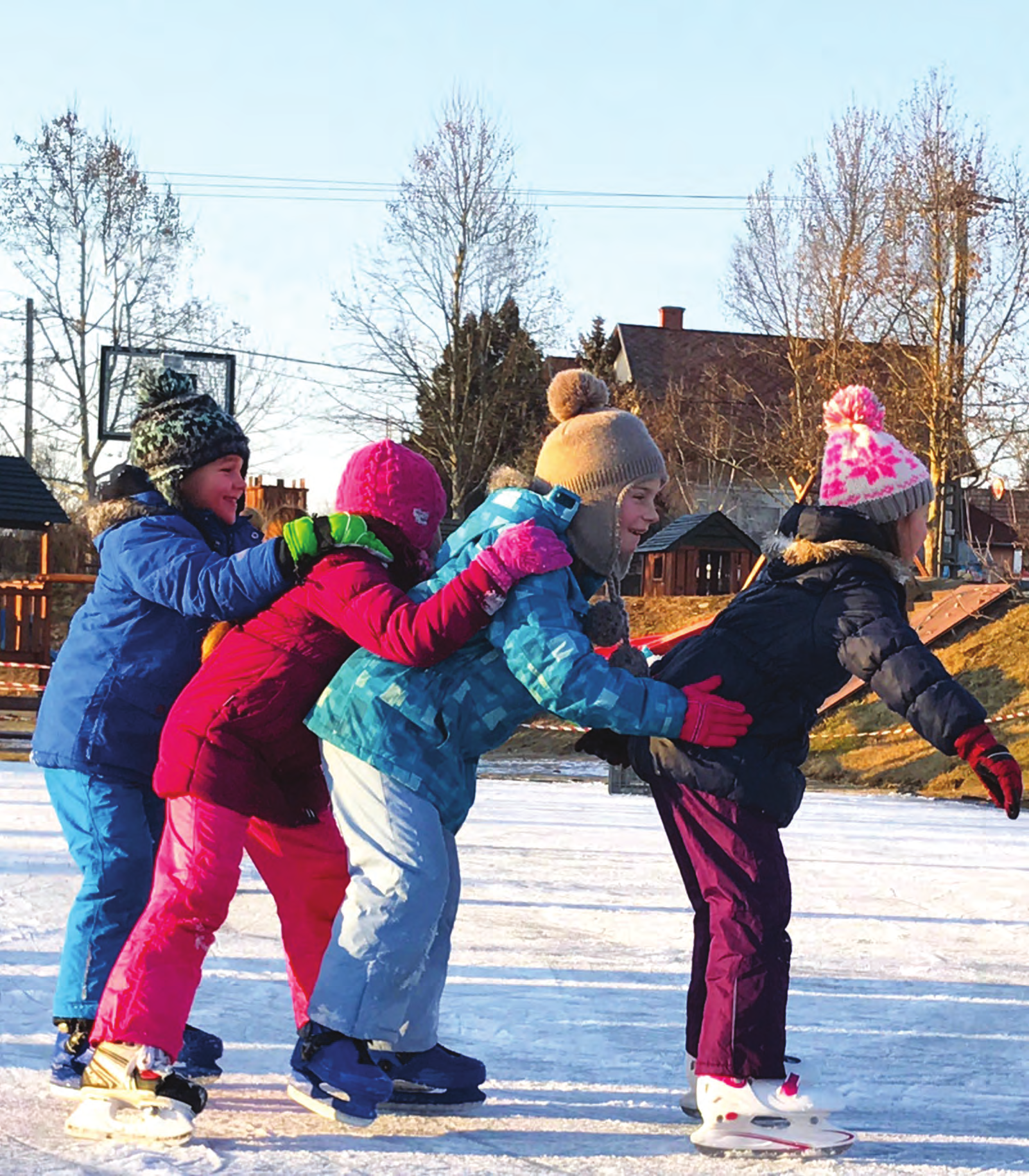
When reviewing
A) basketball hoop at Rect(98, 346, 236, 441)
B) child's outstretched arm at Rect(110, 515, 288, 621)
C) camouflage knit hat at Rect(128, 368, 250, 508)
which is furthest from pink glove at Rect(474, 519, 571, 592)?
basketball hoop at Rect(98, 346, 236, 441)

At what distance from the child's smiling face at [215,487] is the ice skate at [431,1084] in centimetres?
121

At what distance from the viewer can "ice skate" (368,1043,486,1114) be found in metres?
2.82

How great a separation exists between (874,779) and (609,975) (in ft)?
31.8

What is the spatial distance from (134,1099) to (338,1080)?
1.18 ft

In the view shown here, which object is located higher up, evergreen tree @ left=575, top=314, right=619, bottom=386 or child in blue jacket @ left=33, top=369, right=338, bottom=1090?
evergreen tree @ left=575, top=314, right=619, bottom=386

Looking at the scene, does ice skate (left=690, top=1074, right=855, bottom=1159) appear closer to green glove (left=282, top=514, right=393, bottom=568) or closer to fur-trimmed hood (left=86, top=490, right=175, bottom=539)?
green glove (left=282, top=514, right=393, bottom=568)

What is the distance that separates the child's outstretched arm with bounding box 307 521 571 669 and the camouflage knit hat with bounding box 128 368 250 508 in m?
0.60

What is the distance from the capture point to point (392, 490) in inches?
115

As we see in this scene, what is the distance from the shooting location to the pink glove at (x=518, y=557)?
2.62 metres

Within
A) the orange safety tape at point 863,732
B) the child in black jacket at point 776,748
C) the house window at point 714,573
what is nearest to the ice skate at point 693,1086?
the child in black jacket at point 776,748

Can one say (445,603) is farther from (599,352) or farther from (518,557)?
(599,352)

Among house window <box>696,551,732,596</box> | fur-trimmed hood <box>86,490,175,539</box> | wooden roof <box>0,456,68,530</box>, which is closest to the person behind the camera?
fur-trimmed hood <box>86,490,175,539</box>

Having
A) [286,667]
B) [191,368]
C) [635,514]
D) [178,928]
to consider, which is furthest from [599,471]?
[191,368]

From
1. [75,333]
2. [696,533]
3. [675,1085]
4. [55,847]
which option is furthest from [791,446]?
[675,1085]
